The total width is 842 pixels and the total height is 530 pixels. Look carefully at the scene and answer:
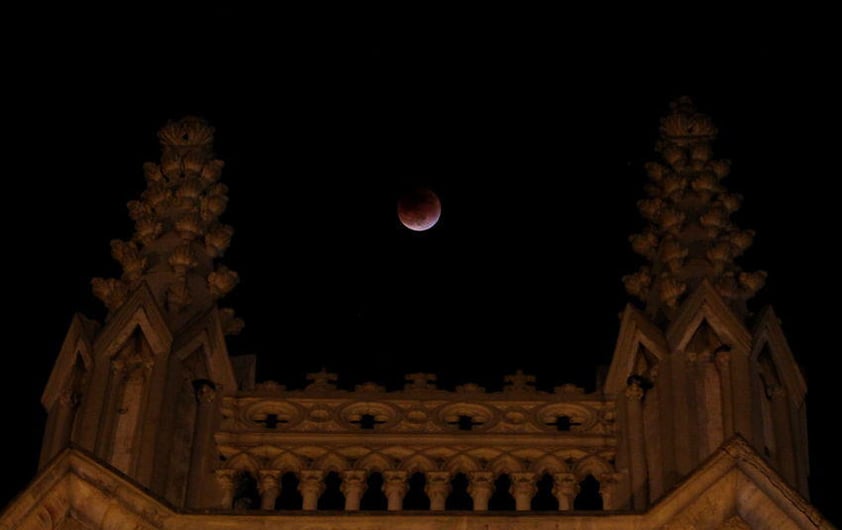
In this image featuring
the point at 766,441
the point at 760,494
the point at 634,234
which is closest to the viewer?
the point at 760,494

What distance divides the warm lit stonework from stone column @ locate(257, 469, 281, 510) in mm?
18

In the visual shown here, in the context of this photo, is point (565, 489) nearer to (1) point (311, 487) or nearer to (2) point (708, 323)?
(2) point (708, 323)

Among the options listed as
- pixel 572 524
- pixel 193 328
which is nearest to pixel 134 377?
pixel 193 328

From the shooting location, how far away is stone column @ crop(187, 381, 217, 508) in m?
23.9

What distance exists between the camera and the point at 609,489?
2383cm

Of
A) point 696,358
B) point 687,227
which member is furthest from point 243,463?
point 687,227

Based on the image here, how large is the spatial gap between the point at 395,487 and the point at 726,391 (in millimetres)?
2632

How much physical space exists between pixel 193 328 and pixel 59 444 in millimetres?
1473

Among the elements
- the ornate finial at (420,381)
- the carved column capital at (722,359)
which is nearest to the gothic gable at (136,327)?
the ornate finial at (420,381)

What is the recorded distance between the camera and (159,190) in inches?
1021

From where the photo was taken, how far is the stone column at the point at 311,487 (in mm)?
23688

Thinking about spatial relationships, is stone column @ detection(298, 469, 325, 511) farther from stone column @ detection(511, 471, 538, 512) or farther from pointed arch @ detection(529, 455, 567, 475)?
pointed arch @ detection(529, 455, 567, 475)

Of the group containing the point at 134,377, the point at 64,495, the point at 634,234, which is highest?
the point at 634,234

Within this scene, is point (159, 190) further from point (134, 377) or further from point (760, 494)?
point (760, 494)
